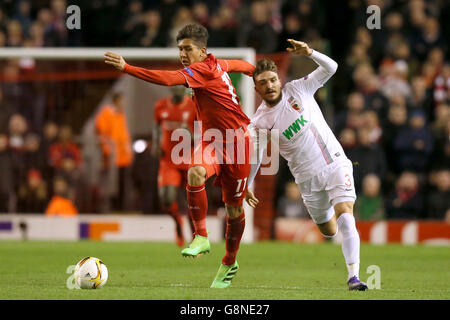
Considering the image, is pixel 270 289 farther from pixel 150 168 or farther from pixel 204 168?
pixel 150 168

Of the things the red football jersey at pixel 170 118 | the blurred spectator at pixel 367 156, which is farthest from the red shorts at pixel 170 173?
the blurred spectator at pixel 367 156

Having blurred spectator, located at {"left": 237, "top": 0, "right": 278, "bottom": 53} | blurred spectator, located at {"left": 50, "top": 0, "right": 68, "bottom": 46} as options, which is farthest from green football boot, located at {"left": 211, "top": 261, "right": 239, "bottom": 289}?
blurred spectator, located at {"left": 50, "top": 0, "right": 68, "bottom": 46}

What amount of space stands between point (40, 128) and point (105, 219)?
84.1 inches

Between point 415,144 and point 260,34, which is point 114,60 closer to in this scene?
point 415,144

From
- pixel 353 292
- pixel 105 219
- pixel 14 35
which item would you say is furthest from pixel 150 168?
pixel 353 292

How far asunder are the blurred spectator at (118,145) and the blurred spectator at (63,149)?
472 millimetres

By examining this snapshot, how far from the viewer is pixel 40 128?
54.2 feet

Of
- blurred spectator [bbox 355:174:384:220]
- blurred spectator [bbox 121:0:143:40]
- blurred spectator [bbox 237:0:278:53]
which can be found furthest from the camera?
blurred spectator [bbox 121:0:143:40]

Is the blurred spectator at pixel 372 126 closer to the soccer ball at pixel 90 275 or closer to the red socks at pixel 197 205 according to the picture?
the red socks at pixel 197 205

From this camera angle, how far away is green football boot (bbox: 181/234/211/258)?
24.5 feet

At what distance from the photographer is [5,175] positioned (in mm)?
16047

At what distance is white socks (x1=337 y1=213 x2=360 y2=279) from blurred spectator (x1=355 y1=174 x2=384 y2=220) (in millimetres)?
7324

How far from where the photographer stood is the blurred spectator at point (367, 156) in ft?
50.8

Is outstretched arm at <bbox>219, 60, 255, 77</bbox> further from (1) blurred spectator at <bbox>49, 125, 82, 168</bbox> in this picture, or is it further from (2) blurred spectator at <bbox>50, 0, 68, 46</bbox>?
(2) blurred spectator at <bbox>50, 0, 68, 46</bbox>
